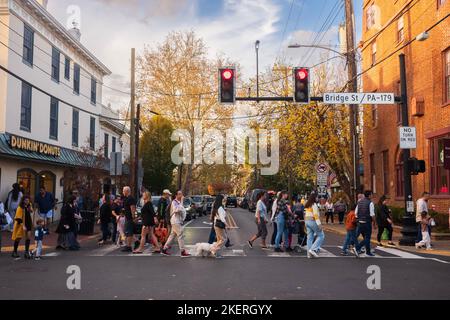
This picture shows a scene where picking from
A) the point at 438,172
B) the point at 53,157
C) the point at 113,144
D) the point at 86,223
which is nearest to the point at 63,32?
the point at 53,157

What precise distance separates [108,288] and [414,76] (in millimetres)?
19691

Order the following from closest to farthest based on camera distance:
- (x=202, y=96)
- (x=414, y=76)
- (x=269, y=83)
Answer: (x=414, y=76)
(x=269, y=83)
(x=202, y=96)

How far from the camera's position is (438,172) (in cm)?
2148

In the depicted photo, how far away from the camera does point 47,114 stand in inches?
1048

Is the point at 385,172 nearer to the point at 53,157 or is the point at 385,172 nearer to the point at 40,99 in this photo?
the point at 53,157

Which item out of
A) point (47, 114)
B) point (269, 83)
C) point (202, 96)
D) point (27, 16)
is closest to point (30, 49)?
point (27, 16)

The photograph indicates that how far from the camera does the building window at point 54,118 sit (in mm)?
27375

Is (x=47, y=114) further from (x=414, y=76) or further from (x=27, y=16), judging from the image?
(x=414, y=76)

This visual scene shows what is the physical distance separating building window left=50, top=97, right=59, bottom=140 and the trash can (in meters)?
8.94

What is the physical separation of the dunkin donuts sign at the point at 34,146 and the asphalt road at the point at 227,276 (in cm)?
884

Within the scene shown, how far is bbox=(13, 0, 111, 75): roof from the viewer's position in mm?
24011

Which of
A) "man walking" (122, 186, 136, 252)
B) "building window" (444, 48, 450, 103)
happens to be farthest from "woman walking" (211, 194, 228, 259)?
"building window" (444, 48, 450, 103)

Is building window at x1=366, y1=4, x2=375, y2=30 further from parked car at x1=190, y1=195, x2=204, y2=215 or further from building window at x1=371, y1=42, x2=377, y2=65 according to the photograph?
parked car at x1=190, y1=195, x2=204, y2=215

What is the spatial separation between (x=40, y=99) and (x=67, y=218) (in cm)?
1290
